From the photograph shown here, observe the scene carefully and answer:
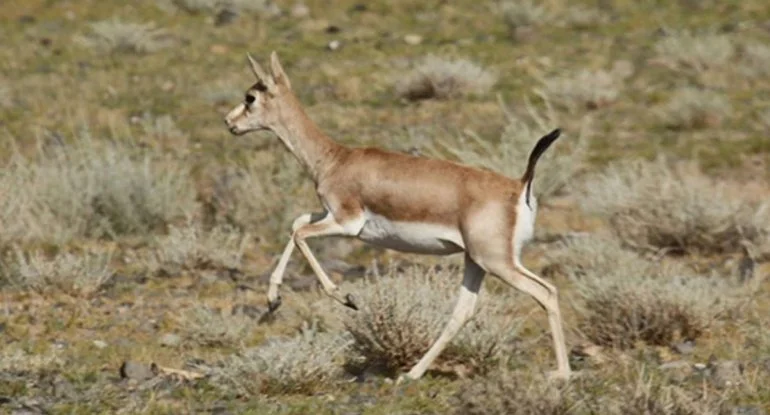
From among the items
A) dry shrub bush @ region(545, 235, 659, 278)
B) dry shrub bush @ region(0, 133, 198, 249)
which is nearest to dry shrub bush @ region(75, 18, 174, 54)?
dry shrub bush @ region(0, 133, 198, 249)

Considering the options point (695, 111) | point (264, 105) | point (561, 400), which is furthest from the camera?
point (695, 111)

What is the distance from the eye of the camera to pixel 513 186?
31.7 ft

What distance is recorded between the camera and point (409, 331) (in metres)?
10.4

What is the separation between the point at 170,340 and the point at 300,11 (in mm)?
16282

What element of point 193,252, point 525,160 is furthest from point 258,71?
point 525,160

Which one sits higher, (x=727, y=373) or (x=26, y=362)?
(x=26, y=362)

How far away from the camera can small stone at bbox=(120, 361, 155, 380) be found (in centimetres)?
1027

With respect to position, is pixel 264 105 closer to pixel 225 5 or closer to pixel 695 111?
pixel 695 111

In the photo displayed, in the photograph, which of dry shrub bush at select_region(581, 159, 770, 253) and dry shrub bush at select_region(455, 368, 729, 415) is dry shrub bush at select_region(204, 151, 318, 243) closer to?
dry shrub bush at select_region(581, 159, 770, 253)

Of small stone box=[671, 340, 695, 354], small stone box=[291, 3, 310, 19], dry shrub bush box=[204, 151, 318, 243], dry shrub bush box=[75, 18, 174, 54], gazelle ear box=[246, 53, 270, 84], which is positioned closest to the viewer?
gazelle ear box=[246, 53, 270, 84]

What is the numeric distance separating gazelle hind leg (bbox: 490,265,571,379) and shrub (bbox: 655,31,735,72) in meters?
13.9

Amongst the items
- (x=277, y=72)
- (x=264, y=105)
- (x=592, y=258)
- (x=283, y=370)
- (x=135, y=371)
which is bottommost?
(x=592, y=258)

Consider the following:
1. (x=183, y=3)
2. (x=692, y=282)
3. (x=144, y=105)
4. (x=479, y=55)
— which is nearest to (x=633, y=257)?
(x=692, y=282)

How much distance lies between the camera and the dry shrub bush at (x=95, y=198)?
14.9m
